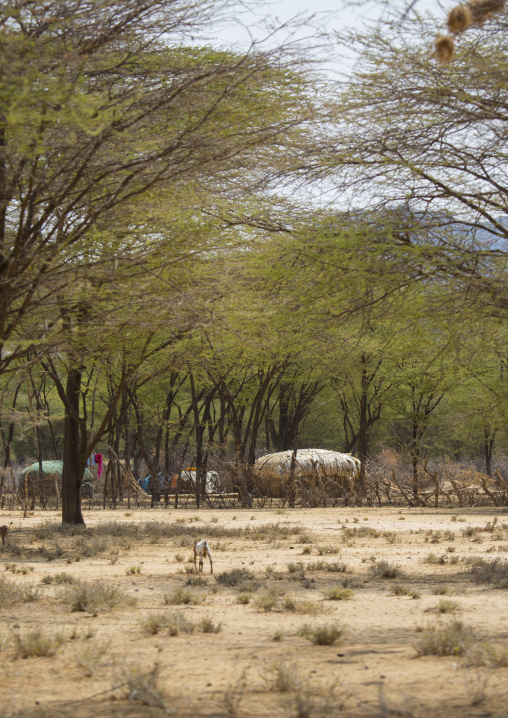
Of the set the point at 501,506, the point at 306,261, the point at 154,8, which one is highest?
the point at 154,8

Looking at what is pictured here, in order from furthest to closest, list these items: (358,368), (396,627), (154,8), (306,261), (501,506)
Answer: (358,368) < (501,506) < (306,261) < (154,8) < (396,627)

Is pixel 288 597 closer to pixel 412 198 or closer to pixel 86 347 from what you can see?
pixel 86 347

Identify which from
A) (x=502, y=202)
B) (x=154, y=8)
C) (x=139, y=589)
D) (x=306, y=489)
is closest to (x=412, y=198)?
(x=502, y=202)

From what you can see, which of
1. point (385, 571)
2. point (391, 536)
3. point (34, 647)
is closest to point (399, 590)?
point (385, 571)

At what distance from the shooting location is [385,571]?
1043cm

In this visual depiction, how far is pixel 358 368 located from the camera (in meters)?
29.4

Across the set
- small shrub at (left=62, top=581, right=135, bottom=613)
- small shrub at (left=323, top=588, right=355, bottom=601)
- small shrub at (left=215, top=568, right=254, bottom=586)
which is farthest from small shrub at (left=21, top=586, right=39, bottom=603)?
small shrub at (left=323, top=588, right=355, bottom=601)

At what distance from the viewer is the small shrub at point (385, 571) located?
34.1 feet

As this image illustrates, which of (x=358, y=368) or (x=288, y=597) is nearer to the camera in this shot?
(x=288, y=597)

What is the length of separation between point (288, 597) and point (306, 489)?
19193mm

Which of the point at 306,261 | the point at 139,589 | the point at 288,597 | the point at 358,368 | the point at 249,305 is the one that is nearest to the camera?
the point at 288,597

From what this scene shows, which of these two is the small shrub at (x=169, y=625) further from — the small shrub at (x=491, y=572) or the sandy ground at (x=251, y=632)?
the small shrub at (x=491, y=572)

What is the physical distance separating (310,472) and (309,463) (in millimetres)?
1586

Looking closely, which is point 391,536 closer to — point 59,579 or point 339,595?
point 339,595
